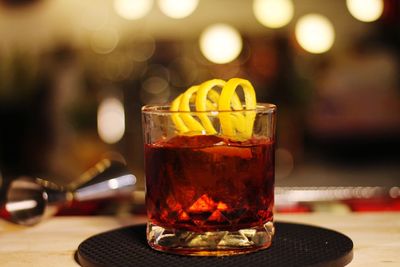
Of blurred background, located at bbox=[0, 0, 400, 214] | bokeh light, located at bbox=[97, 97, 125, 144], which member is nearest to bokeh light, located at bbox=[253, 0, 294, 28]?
blurred background, located at bbox=[0, 0, 400, 214]

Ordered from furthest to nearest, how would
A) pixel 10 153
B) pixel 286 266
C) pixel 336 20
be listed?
pixel 336 20 < pixel 10 153 < pixel 286 266

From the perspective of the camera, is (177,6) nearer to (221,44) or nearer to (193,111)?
(221,44)

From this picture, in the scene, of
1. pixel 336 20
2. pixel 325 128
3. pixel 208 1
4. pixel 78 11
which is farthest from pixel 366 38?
pixel 78 11

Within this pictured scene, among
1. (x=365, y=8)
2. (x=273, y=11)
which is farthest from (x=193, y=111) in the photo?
(x=365, y=8)

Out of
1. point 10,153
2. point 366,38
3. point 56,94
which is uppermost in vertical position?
point 366,38

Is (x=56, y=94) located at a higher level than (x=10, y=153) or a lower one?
higher

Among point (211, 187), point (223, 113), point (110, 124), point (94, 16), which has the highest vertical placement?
point (94, 16)

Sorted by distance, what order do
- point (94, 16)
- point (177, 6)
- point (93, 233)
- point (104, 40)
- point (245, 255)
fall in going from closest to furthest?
point (245, 255), point (93, 233), point (177, 6), point (104, 40), point (94, 16)

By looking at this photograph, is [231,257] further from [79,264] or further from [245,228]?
[79,264]
